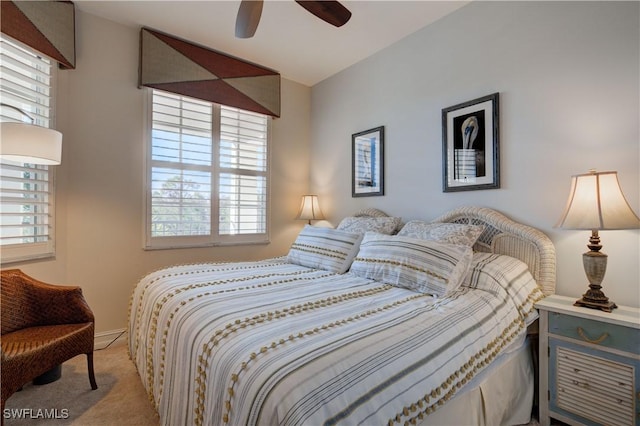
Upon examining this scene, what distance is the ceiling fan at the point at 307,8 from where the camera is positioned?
5.91 feet

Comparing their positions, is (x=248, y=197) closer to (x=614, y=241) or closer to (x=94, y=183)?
(x=94, y=183)

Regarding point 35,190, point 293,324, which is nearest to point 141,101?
point 35,190

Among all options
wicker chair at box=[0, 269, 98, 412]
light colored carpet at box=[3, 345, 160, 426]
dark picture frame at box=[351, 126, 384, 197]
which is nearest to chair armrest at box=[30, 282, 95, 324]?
wicker chair at box=[0, 269, 98, 412]

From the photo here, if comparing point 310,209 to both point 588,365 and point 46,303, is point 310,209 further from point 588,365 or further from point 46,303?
point 588,365

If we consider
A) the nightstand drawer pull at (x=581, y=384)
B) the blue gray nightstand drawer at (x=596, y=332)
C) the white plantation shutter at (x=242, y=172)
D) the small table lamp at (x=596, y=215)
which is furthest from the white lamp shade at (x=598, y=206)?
the white plantation shutter at (x=242, y=172)

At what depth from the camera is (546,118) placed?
2.04 metres

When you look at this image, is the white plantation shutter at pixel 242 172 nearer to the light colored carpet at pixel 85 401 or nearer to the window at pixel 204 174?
the window at pixel 204 174

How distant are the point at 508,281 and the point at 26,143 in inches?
112

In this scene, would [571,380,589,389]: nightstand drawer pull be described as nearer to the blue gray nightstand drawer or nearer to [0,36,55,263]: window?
the blue gray nightstand drawer

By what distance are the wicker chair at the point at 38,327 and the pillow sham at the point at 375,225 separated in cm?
208

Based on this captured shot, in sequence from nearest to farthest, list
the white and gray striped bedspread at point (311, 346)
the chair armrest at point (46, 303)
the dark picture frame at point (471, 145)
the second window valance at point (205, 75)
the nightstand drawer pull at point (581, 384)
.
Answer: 1. the white and gray striped bedspread at point (311, 346)
2. the nightstand drawer pull at point (581, 384)
3. the chair armrest at point (46, 303)
4. the dark picture frame at point (471, 145)
5. the second window valance at point (205, 75)

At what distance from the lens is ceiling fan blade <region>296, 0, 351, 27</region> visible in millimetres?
1797

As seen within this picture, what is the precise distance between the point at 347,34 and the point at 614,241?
2570mm

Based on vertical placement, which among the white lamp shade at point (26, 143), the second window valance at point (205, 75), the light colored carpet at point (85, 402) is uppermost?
the second window valance at point (205, 75)
